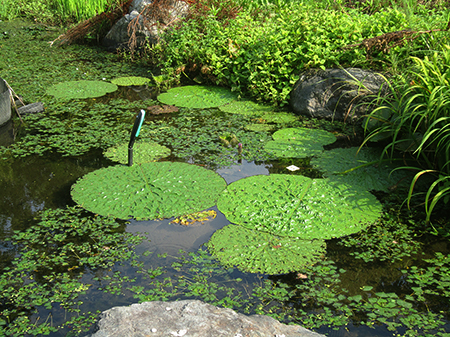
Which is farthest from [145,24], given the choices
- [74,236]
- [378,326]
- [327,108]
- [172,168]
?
[378,326]

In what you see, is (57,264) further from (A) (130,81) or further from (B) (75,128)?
(A) (130,81)

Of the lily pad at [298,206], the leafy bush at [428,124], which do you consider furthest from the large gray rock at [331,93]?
the lily pad at [298,206]

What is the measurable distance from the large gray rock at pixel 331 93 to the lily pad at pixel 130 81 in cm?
250

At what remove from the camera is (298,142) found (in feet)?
14.1

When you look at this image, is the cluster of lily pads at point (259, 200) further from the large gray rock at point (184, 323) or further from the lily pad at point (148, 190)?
the large gray rock at point (184, 323)

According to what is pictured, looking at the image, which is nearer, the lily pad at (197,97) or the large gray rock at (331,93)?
the large gray rock at (331,93)

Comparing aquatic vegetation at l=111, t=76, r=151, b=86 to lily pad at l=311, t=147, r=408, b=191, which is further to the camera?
aquatic vegetation at l=111, t=76, r=151, b=86

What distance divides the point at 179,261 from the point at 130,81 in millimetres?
4276

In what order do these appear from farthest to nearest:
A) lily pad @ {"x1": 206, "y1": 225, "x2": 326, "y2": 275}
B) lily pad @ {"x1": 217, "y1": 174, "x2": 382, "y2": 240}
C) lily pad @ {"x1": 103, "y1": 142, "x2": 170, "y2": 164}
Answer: lily pad @ {"x1": 103, "y1": 142, "x2": 170, "y2": 164} → lily pad @ {"x1": 217, "y1": 174, "x2": 382, "y2": 240} → lily pad @ {"x1": 206, "y1": 225, "x2": 326, "y2": 275}

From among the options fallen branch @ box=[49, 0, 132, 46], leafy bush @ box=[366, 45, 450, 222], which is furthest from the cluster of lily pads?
fallen branch @ box=[49, 0, 132, 46]

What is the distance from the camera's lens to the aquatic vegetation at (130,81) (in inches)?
243

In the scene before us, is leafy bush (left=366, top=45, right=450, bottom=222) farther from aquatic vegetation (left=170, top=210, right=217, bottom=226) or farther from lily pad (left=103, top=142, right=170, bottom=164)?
lily pad (left=103, top=142, right=170, bottom=164)

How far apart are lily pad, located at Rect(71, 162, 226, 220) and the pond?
78 millimetres

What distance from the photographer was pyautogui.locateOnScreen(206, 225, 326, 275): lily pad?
2574 mm
